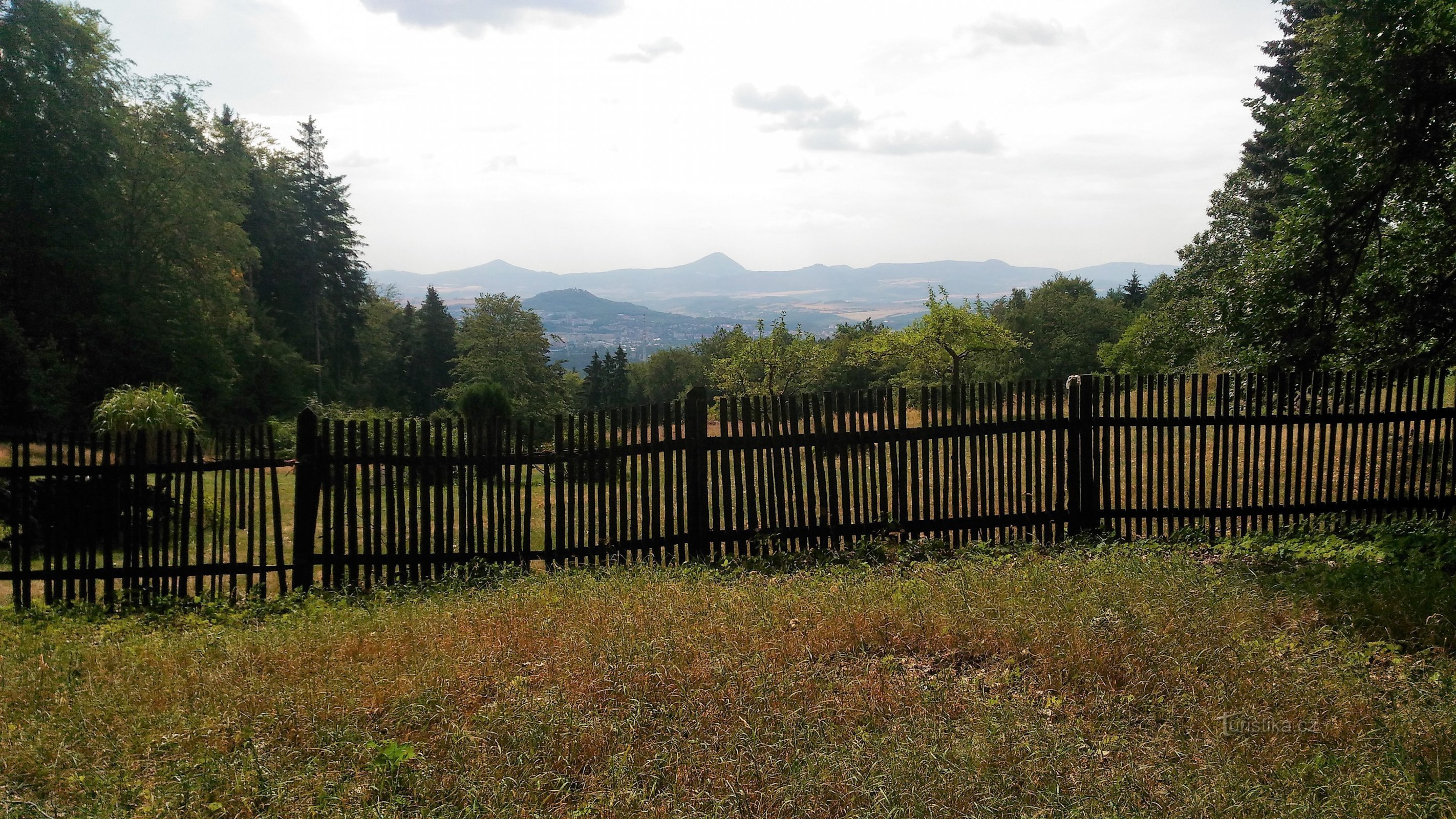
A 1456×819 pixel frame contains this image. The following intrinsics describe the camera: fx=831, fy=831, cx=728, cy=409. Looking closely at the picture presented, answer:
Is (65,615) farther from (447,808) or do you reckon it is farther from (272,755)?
(447,808)

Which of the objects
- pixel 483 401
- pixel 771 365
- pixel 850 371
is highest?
pixel 771 365

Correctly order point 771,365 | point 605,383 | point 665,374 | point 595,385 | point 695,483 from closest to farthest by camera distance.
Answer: point 695,483 → point 771,365 → point 595,385 → point 605,383 → point 665,374

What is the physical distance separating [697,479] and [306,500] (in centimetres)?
373

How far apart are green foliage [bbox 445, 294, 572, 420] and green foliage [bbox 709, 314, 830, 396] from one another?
1904cm

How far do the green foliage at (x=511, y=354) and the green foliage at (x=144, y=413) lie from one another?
140ft

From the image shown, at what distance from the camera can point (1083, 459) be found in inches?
354

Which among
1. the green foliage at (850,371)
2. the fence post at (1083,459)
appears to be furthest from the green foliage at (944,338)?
the fence post at (1083,459)

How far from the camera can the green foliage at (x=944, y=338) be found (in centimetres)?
4088

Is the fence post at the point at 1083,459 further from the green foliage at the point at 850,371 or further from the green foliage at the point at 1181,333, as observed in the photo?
the green foliage at the point at 850,371

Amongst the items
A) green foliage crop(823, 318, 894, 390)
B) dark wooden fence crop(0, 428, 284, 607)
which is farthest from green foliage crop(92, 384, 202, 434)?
green foliage crop(823, 318, 894, 390)

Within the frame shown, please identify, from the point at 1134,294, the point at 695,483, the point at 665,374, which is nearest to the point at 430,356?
the point at 665,374

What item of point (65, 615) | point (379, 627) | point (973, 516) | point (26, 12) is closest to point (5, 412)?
point (26, 12)

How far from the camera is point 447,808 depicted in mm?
3828

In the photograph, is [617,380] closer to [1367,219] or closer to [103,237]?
[103,237]
